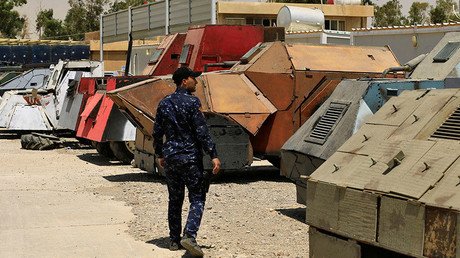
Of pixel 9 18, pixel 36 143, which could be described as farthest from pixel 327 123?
pixel 9 18

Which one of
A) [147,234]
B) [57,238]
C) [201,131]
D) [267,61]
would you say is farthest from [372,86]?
[267,61]

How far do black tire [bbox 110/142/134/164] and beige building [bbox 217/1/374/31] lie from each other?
2566 cm

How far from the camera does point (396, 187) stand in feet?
19.8

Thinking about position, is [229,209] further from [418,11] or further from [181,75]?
[418,11]

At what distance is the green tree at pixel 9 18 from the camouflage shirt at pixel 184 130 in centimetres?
5843

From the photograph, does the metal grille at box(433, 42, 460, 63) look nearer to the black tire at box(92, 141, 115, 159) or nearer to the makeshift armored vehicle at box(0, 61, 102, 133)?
the black tire at box(92, 141, 115, 159)

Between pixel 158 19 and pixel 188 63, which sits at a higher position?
pixel 158 19

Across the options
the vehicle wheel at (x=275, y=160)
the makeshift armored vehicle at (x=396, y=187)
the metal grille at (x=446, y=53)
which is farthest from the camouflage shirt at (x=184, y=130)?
the vehicle wheel at (x=275, y=160)

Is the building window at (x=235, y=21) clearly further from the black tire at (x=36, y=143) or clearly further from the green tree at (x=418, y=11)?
the black tire at (x=36, y=143)

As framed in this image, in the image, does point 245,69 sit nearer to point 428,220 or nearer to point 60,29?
point 428,220

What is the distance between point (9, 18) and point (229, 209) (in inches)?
2315

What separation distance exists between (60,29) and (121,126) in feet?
Answer: 196

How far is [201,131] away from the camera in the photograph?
8.25 m

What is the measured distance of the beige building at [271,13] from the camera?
43.4 m
